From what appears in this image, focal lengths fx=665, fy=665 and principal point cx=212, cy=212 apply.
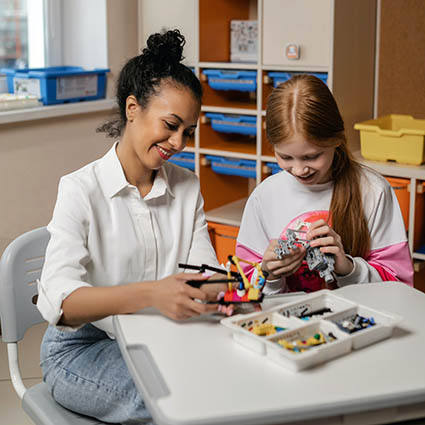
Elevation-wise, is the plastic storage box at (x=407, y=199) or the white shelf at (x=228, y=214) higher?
the plastic storage box at (x=407, y=199)

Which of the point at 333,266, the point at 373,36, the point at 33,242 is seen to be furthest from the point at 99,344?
the point at 373,36

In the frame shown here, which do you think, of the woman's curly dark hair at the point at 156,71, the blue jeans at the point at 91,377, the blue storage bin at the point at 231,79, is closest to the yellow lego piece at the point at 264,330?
the blue jeans at the point at 91,377

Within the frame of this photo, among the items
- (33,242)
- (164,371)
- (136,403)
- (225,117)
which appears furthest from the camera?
(225,117)

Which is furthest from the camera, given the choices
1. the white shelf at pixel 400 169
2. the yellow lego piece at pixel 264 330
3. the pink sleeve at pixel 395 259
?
the white shelf at pixel 400 169

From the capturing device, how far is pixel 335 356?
1.03m

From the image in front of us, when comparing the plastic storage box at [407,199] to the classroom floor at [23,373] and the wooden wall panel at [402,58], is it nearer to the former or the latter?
the classroom floor at [23,373]

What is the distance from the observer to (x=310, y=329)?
1099mm

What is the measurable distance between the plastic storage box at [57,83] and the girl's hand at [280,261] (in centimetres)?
179

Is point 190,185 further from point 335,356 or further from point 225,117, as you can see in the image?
point 225,117

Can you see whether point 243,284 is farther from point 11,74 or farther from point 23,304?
point 11,74

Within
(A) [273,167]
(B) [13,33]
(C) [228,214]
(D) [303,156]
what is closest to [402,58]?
(A) [273,167]

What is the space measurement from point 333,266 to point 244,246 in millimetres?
337

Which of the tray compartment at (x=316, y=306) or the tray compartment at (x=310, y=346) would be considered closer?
the tray compartment at (x=310, y=346)

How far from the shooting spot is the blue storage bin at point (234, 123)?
282 centimetres
